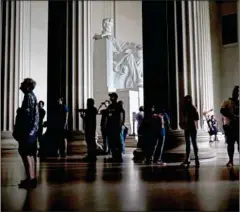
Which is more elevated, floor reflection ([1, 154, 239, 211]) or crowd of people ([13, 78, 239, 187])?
crowd of people ([13, 78, 239, 187])

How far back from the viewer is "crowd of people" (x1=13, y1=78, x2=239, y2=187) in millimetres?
4285

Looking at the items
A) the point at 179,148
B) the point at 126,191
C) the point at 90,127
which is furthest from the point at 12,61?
the point at 126,191

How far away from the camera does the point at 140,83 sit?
19953 mm

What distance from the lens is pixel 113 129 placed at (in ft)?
25.5

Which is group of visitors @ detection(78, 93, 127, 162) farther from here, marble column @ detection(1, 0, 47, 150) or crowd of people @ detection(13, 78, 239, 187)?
marble column @ detection(1, 0, 47, 150)

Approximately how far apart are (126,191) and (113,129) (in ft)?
12.9

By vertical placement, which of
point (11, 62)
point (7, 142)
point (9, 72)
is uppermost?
point (11, 62)

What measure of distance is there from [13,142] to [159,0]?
5108mm

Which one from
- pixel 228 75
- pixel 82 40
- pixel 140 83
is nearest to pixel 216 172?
pixel 82 40

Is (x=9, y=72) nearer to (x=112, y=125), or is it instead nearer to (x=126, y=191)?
(x=112, y=125)

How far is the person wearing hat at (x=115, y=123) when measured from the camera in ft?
25.1

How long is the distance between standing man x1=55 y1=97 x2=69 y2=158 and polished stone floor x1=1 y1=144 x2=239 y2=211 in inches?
117

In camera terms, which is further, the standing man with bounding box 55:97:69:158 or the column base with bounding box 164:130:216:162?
the standing man with bounding box 55:97:69:158

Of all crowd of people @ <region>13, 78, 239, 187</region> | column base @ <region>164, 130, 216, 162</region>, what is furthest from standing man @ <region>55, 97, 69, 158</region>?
column base @ <region>164, 130, 216, 162</region>
